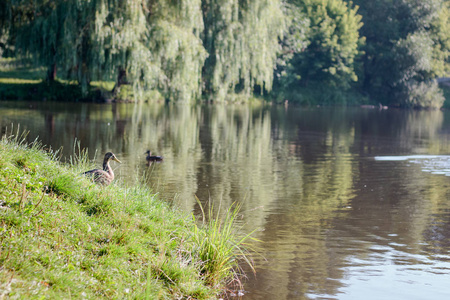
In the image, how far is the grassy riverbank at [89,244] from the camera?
15.9 feet

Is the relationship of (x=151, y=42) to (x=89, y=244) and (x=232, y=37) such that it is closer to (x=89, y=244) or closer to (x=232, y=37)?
(x=232, y=37)

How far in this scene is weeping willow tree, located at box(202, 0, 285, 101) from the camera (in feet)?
105

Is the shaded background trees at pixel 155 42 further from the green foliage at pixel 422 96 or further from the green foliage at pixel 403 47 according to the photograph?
the green foliage at pixel 422 96

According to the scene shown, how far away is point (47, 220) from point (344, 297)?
303cm

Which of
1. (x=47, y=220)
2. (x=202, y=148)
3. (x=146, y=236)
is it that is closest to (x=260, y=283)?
(x=146, y=236)

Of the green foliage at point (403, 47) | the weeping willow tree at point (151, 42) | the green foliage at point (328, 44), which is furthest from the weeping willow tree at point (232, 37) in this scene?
the green foliage at point (403, 47)

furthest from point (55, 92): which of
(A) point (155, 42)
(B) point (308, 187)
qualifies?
(B) point (308, 187)

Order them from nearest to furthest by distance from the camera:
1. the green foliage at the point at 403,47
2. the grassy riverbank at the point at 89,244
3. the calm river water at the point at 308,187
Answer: the grassy riverbank at the point at 89,244
the calm river water at the point at 308,187
the green foliage at the point at 403,47

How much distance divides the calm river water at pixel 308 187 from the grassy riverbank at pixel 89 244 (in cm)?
77

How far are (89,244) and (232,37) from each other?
27469 mm


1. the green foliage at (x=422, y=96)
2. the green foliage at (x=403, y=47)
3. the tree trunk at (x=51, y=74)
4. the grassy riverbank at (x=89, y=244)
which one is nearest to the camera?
the grassy riverbank at (x=89, y=244)

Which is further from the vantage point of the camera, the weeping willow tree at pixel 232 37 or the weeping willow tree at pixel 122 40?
the weeping willow tree at pixel 232 37

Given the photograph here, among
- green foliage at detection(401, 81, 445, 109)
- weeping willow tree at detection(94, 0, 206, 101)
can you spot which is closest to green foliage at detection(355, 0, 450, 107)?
green foliage at detection(401, 81, 445, 109)

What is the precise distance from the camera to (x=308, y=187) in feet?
40.5
